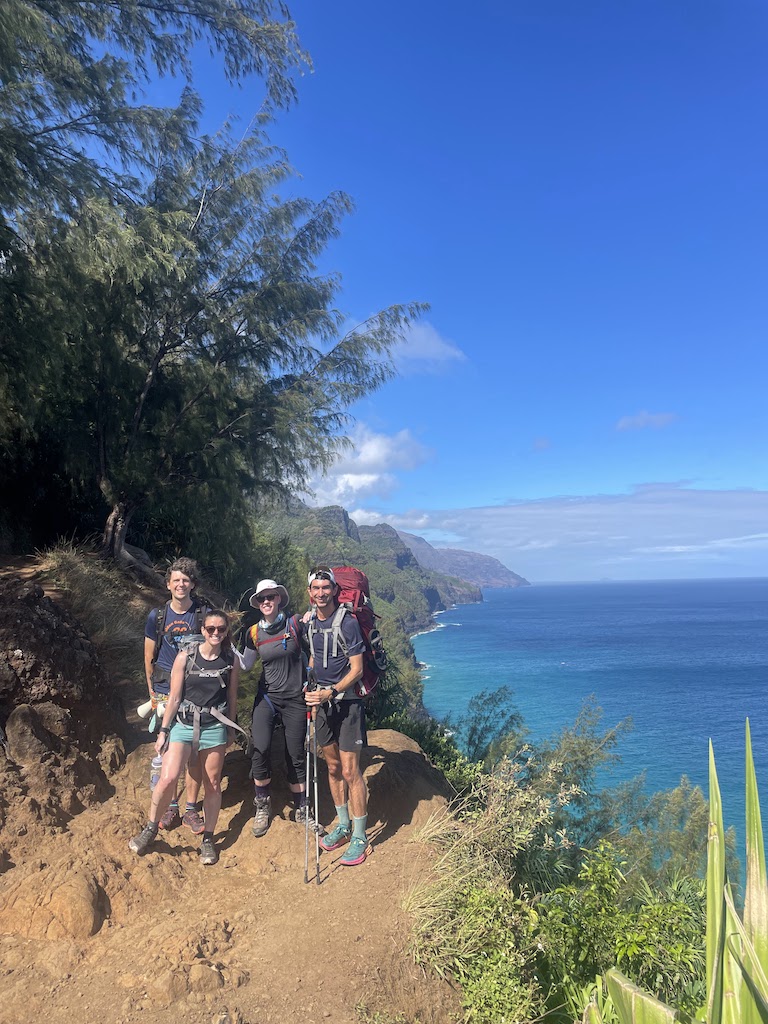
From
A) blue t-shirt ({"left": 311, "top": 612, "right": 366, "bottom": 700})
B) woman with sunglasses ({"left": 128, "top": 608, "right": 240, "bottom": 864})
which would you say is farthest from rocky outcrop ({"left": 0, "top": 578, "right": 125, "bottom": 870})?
blue t-shirt ({"left": 311, "top": 612, "right": 366, "bottom": 700})

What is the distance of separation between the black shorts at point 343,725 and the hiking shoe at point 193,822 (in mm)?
1102

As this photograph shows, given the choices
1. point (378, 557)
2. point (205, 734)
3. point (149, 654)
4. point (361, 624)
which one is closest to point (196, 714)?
point (205, 734)

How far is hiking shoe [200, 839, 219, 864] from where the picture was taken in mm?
4332

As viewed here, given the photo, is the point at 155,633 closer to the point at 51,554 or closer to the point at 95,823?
the point at 95,823

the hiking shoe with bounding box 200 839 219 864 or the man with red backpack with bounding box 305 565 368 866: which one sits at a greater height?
the man with red backpack with bounding box 305 565 368 866

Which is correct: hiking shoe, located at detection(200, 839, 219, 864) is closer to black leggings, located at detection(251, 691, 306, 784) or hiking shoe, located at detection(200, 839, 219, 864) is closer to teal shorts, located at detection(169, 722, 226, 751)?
black leggings, located at detection(251, 691, 306, 784)

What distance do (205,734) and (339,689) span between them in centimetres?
97

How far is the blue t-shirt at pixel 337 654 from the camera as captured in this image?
175 inches

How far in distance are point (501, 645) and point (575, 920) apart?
8967 cm

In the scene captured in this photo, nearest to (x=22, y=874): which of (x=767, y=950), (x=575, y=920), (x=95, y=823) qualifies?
(x=95, y=823)

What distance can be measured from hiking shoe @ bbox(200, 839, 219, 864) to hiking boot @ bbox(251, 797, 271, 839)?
387 mm

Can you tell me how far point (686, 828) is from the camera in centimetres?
2209

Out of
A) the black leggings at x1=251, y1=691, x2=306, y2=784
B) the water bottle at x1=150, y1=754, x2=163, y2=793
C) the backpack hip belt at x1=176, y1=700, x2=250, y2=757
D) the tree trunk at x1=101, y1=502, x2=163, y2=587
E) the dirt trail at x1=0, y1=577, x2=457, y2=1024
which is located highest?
the tree trunk at x1=101, y1=502, x2=163, y2=587

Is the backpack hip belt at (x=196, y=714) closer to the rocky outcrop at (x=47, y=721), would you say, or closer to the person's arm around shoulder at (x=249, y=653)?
the person's arm around shoulder at (x=249, y=653)
